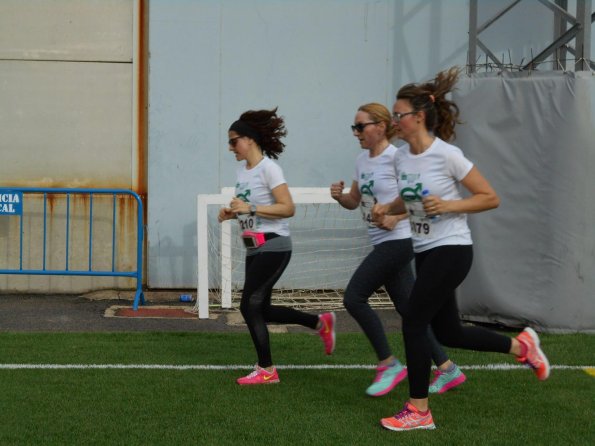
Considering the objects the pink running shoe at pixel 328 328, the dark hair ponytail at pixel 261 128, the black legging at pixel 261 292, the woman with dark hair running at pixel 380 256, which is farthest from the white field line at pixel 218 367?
the dark hair ponytail at pixel 261 128

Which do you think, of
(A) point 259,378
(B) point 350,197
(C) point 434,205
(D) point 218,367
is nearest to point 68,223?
(D) point 218,367

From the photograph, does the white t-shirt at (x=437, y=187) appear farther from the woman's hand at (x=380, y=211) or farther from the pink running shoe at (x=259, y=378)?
the pink running shoe at (x=259, y=378)

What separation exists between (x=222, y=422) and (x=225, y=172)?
6.14 meters

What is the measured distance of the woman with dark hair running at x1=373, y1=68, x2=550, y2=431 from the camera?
542 centimetres

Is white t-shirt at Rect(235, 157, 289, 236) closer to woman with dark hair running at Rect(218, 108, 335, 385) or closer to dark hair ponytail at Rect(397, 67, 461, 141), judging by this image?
woman with dark hair running at Rect(218, 108, 335, 385)

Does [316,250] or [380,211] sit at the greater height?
[380,211]

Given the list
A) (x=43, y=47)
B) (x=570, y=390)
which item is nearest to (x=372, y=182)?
(x=570, y=390)

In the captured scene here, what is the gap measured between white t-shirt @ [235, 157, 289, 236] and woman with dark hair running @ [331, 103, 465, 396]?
1.37ft

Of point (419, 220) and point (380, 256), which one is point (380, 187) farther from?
point (419, 220)

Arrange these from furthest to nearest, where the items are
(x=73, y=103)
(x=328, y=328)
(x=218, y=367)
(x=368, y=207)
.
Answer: (x=73, y=103) < (x=218, y=367) < (x=328, y=328) < (x=368, y=207)

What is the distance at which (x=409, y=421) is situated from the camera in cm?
552

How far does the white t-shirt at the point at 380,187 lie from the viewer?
251 inches

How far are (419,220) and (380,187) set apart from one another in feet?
3.05

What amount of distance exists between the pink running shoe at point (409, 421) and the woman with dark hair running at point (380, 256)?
2.73 feet
